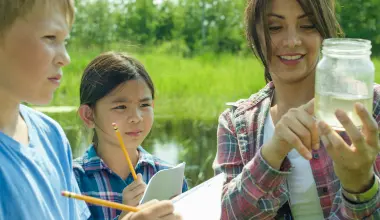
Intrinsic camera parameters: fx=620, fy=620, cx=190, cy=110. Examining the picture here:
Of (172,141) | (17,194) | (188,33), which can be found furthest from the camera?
(188,33)

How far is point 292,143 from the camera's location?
1567 millimetres

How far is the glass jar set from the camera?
1.47 meters

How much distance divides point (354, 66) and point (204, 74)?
3.79 metres

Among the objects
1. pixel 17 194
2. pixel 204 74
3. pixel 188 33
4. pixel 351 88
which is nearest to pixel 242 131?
pixel 351 88

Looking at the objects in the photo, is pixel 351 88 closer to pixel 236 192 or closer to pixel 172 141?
pixel 236 192

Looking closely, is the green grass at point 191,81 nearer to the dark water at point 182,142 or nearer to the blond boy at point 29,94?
the dark water at point 182,142

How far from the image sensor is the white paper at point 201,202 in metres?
1.60

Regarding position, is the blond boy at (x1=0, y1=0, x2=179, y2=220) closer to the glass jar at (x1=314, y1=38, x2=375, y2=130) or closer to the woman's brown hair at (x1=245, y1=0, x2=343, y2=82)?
the glass jar at (x1=314, y1=38, x2=375, y2=130)

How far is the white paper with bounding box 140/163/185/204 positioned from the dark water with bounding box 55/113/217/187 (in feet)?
6.19

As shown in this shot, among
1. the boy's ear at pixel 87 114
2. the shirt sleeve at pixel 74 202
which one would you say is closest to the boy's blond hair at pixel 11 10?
the shirt sleeve at pixel 74 202

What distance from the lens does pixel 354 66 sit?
1.48 meters

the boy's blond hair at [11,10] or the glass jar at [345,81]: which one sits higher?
the boy's blond hair at [11,10]

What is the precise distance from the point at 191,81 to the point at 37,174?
12.3 feet

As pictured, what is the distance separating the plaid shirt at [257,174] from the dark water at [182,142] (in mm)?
1757
